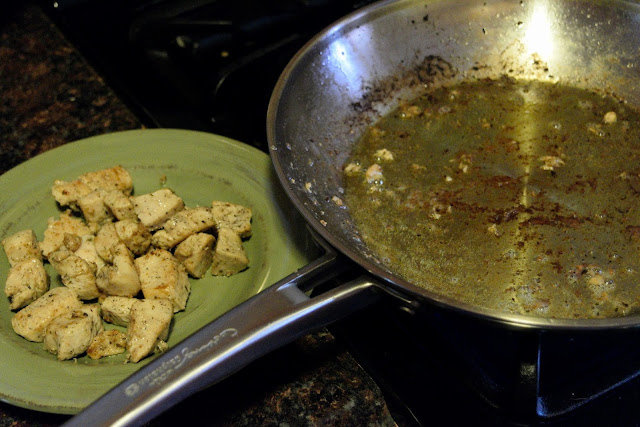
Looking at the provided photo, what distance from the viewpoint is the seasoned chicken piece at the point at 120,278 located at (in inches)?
35.5

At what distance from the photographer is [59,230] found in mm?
1014

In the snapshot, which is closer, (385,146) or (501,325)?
(501,325)

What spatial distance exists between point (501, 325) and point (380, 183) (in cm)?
46

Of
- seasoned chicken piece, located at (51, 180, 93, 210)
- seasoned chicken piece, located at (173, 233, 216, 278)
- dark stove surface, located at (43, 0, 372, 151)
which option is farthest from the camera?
dark stove surface, located at (43, 0, 372, 151)

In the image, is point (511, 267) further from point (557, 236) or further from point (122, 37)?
point (122, 37)

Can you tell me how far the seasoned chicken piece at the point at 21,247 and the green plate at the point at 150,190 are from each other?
0.10ft

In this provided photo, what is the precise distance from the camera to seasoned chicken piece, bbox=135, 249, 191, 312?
0.90 m

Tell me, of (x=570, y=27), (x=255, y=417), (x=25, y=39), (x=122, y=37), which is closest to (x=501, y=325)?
(x=255, y=417)

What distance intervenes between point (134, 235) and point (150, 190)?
179mm

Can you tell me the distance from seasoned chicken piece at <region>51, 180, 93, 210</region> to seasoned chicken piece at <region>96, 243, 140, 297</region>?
19cm

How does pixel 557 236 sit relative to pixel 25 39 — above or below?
below

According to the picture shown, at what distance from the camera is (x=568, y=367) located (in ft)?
2.61

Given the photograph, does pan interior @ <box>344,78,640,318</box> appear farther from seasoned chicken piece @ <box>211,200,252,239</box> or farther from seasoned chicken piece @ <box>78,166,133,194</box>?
seasoned chicken piece @ <box>78,166,133,194</box>

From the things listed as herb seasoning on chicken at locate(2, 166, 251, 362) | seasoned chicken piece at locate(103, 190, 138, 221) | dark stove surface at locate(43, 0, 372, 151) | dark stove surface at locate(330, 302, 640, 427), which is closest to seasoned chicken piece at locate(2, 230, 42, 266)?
herb seasoning on chicken at locate(2, 166, 251, 362)
